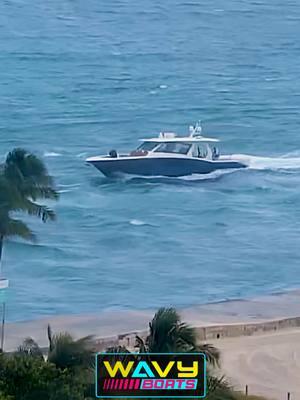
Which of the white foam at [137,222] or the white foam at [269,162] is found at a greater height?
the white foam at [269,162]

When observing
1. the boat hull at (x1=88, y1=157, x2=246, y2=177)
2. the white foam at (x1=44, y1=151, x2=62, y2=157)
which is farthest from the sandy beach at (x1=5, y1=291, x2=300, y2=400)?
the white foam at (x1=44, y1=151, x2=62, y2=157)

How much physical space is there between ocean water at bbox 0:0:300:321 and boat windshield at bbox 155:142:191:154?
1006 millimetres

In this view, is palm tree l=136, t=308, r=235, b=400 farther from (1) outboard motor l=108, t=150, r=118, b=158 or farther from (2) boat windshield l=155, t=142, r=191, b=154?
(2) boat windshield l=155, t=142, r=191, b=154

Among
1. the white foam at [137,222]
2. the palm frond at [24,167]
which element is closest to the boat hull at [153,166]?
the white foam at [137,222]

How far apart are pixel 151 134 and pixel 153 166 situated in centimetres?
232

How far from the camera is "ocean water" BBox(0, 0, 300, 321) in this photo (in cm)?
2745

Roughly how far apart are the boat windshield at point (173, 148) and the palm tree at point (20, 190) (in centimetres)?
1944

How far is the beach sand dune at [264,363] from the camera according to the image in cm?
1753

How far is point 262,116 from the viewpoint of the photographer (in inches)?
1585

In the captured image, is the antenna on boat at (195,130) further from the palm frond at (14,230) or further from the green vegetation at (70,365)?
the green vegetation at (70,365)

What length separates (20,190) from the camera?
16.4 m

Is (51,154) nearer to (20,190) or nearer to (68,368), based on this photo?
(20,190)

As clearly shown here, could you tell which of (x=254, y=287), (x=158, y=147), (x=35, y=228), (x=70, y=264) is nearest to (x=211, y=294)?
(x=254, y=287)

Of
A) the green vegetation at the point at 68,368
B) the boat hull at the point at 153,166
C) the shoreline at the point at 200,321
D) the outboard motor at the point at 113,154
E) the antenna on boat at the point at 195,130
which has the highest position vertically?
the antenna on boat at the point at 195,130
